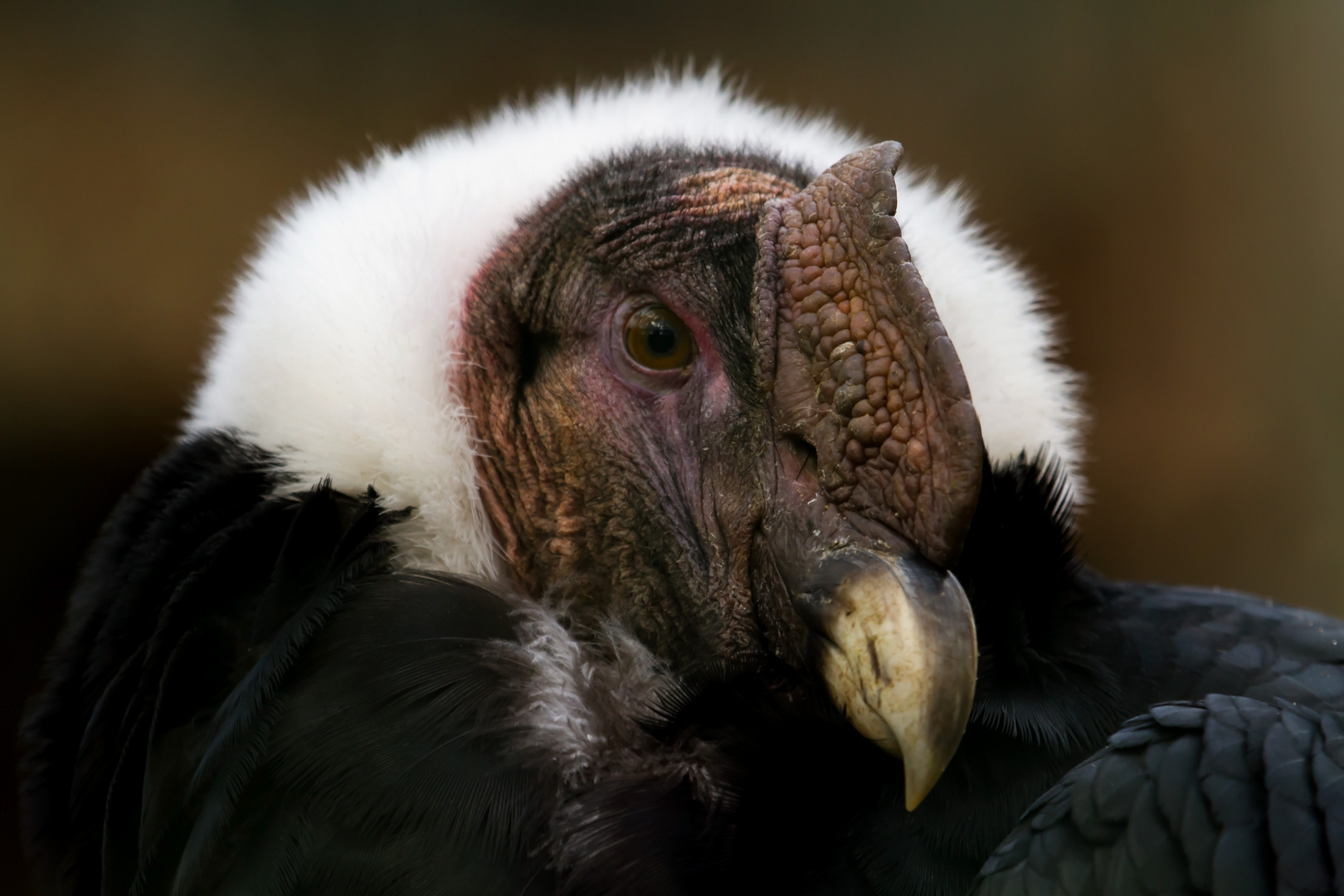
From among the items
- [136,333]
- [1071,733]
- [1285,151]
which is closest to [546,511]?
[1071,733]

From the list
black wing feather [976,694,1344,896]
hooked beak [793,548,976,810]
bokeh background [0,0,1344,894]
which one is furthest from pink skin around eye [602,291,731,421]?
bokeh background [0,0,1344,894]

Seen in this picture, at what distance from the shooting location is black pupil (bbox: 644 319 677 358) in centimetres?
156

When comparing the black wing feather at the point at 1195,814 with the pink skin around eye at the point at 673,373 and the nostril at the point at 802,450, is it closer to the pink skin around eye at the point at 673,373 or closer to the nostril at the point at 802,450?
the nostril at the point at 802,450

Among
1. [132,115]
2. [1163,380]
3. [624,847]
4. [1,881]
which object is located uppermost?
[132,115]

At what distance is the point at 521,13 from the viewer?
4254 mm

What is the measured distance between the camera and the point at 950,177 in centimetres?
443

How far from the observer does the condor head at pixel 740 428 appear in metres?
1.20

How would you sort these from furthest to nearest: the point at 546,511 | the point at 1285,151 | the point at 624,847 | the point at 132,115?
the point at 1285,151 → the point at 132,115 → the point at 546,511 → the point at 624,847

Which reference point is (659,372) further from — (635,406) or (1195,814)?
(1195,814)

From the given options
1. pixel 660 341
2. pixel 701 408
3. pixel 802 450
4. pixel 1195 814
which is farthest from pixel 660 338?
pixel 1195 814

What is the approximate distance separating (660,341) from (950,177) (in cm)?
323

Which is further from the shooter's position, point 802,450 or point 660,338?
point 660,338

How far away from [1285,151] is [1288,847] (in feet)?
13.2

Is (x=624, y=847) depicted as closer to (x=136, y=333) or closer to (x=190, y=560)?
(x=190, y=560)
